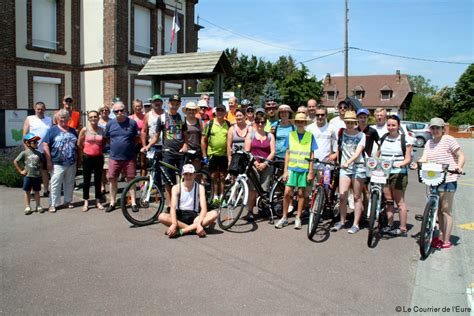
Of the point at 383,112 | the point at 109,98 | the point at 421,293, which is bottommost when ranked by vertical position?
the point at 421,293

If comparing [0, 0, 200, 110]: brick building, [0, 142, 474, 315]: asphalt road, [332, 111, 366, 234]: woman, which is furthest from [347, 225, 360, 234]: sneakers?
[0, 0, 200, 110]: brick building

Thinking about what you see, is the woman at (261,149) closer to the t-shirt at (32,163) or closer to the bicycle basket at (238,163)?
the bicycle basket at (238,163)

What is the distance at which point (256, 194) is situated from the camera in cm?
699

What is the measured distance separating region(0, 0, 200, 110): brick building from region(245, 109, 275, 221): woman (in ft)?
45.8

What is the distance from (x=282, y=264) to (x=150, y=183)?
2.80m

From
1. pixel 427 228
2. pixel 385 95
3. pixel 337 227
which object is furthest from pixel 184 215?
pixel 385 95

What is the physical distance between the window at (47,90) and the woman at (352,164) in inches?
629

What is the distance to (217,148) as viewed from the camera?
741cm

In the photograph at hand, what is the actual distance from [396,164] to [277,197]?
6.96 ft

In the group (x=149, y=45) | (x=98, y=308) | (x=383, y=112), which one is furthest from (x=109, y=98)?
(x=98, y=308)

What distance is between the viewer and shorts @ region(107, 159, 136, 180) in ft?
23.9

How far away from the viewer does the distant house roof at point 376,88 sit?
7095cm

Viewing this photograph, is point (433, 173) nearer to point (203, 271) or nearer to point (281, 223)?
point (281, 223)

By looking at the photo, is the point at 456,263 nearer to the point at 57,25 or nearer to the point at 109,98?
the point at 109,98
